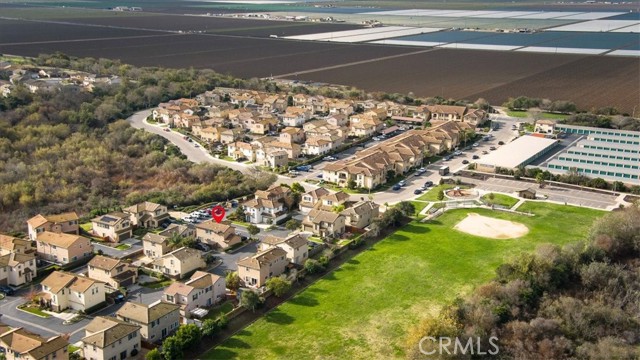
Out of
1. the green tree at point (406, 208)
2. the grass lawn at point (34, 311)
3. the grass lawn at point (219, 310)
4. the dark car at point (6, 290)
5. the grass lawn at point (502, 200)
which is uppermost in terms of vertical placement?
the green tree at point (406, 208)

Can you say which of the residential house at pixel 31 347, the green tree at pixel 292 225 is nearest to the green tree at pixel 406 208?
the green tree at pixel 292 225

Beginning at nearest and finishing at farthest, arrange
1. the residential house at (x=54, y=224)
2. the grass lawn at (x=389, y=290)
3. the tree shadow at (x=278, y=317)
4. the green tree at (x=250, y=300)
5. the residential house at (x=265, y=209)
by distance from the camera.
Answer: the grass lawn at (x=389, y=290) < the tree shadow at (x=278, y=317) < the green tree at (x=250, y=300) < the residential house at (x=54, y=224) < the residential house at (x=265, y=209)

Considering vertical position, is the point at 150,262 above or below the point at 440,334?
below

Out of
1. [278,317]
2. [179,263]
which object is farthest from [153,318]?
[179,263]

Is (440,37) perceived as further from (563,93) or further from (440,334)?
(440,334)

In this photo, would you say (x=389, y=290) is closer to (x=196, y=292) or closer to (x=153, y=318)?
(x=196, y=292)

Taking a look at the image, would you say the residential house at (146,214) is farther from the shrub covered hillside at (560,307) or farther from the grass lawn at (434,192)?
the shrub covered hillside at (560,307)

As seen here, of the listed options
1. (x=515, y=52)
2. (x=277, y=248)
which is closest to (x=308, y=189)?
(x=277, y=248)

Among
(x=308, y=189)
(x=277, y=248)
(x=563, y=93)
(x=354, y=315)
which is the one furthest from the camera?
(x=563, y=93)
